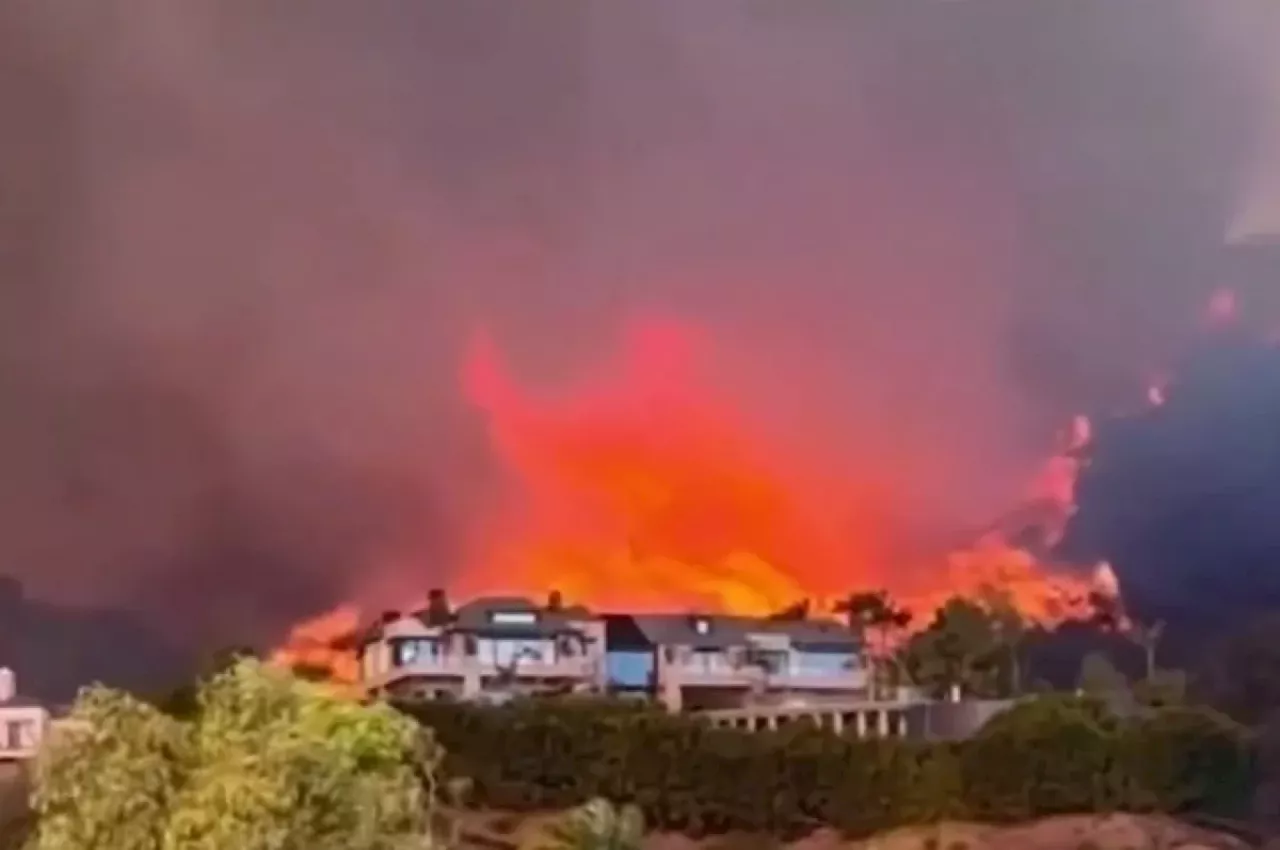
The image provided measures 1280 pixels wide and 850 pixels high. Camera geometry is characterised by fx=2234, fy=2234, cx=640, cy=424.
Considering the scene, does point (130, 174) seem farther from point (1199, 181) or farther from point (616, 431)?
point (1199, 181)

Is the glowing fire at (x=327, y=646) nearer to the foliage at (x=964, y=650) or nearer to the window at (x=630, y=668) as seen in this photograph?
the window at (x=630, y=668)

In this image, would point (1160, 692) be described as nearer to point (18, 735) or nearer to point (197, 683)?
point (197, 683)

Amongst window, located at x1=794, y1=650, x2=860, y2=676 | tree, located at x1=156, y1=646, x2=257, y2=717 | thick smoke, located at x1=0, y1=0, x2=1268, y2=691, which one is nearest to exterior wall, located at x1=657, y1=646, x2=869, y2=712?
window, located at x1=794, y1=650, x2=860, y2=676

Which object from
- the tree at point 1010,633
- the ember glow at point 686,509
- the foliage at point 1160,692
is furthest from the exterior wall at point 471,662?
the foliage at point 1160,692

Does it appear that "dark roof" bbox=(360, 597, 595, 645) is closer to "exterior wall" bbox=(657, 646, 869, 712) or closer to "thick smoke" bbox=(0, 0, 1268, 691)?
"thick smoke" bbox=(0, 0, 1268, 691)

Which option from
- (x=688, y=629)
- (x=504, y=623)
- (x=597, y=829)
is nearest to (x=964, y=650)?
(x=688, y=629)
